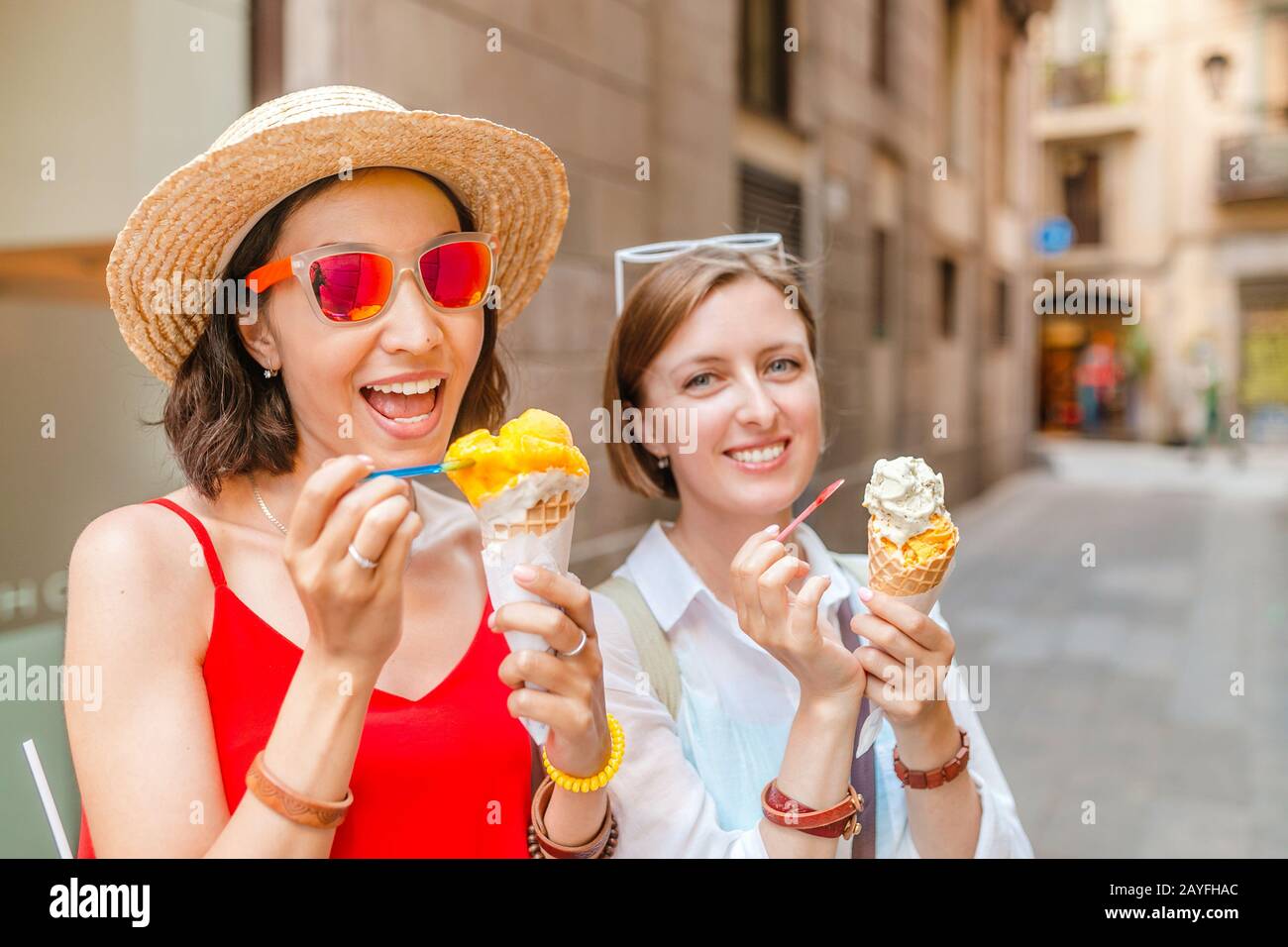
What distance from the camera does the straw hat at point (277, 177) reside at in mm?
1265

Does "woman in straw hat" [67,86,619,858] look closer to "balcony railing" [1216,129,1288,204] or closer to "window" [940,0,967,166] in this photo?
"window" [940,0,967,166]

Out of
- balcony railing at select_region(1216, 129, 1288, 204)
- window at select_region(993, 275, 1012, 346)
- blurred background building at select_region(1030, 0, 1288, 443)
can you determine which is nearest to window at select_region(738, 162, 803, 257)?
window at select_region(993, 275, 1012, 346)

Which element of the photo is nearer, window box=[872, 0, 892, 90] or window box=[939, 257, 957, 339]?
window box=[872, 0, 892, 90]

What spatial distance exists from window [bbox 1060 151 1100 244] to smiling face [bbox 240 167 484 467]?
23.2 meters

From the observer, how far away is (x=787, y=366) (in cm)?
159

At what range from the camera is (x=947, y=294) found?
436 centimetres

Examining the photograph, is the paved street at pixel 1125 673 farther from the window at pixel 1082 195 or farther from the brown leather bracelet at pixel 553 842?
the window at pixel 1082 195

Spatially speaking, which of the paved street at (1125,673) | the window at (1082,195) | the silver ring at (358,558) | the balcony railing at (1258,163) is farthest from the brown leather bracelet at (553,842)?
the window at (1082,195)

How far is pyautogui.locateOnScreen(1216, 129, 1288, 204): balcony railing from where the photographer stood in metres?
19.6

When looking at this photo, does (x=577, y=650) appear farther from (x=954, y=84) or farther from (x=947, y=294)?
(x=947, y=294)

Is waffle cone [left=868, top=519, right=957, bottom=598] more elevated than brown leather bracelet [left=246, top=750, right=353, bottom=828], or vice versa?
waffle cone [left=868, top=519, right=957, bottom=598]

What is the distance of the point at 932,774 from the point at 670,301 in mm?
770

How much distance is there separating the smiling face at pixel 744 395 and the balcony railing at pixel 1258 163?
21302 millimetres
